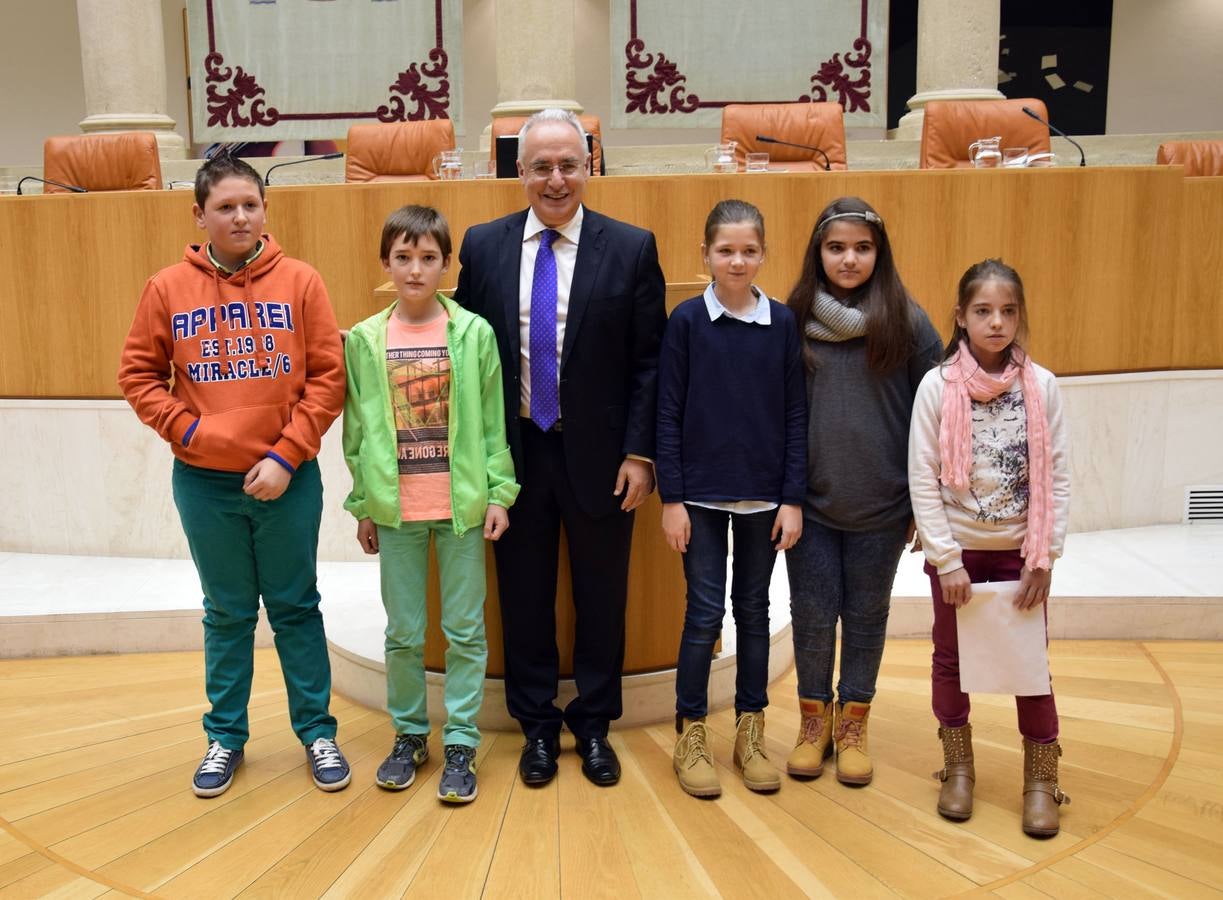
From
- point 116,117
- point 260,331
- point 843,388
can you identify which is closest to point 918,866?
point 843,388

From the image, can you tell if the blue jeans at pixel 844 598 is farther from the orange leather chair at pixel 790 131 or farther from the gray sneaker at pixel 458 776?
the orange leather chair at pixel 790 131

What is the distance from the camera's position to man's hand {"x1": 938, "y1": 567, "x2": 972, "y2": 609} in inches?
84.7

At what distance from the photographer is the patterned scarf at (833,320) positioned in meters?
2.26

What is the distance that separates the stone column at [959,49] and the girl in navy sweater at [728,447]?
4717 millimetres

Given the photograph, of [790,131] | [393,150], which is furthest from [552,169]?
[393,150]

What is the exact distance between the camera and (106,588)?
3709mm

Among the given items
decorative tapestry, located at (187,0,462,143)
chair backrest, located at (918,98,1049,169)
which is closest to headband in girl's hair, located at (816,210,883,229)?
chair backrest, located at (918,98,1049,169)

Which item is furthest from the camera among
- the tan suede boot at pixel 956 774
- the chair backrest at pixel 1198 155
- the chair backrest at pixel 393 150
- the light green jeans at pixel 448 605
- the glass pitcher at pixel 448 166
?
the chair backrest at pixel 393 150

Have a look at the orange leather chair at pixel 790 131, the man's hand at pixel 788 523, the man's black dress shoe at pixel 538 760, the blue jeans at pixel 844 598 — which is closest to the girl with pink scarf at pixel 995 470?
the blue jeans at pixel 844 598

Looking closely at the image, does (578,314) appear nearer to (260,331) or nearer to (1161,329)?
(260,331)

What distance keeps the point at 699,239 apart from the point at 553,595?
1923 mm

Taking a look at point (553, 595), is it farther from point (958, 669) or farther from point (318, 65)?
point (318, 65)

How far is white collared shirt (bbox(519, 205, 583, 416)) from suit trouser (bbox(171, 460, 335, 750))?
0.51 m

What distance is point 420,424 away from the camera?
2299 millimetres
